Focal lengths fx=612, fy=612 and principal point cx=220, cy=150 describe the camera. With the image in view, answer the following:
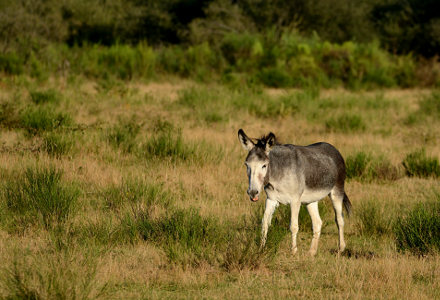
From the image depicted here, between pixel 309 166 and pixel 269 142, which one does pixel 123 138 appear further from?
pixel 269 142

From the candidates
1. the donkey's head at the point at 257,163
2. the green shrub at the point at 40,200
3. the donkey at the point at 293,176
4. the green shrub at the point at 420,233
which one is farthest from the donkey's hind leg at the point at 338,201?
the green shrub at the point at 40,200

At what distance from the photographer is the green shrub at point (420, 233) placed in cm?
723

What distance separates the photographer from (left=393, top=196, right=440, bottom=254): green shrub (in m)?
7.23

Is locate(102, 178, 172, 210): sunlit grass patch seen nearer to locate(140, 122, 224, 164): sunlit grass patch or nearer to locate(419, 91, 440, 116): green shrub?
locate(140, 122, 224, 164): sunlit grass patch

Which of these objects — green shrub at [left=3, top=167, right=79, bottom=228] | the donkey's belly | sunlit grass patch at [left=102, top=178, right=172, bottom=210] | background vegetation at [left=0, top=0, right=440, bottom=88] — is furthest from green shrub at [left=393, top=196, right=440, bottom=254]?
background vegetation at [left=0, top=0, right=440, bottom=88]

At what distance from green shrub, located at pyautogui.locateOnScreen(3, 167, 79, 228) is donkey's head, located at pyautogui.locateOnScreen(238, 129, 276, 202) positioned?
8.74ft

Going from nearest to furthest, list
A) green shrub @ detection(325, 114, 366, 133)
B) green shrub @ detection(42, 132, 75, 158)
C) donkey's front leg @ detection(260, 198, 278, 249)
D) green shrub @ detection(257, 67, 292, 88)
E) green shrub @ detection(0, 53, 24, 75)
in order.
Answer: donkey's front leg @ detection(260, 198, 278, 249)
green shrub @ detection(42, 132, 75, 158)
green shrub @ detection(325, 114, 366, 133)
green shrub @ detection(0, 53, 24, 75)
green shrub @ detection(257, 67, 292, 88)

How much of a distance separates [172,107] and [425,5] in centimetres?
2203

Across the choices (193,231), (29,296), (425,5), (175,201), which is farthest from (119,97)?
(425,5)

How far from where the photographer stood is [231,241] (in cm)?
664

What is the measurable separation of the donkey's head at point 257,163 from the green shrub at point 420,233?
6.68ft

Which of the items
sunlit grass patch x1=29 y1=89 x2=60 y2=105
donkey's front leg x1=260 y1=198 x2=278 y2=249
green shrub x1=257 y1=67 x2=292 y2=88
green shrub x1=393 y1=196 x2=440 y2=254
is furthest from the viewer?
green shrub x1=257 y1=67 x2=292 y2=88

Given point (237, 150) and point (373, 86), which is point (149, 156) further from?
point (373, 86)

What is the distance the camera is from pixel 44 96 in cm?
1669
